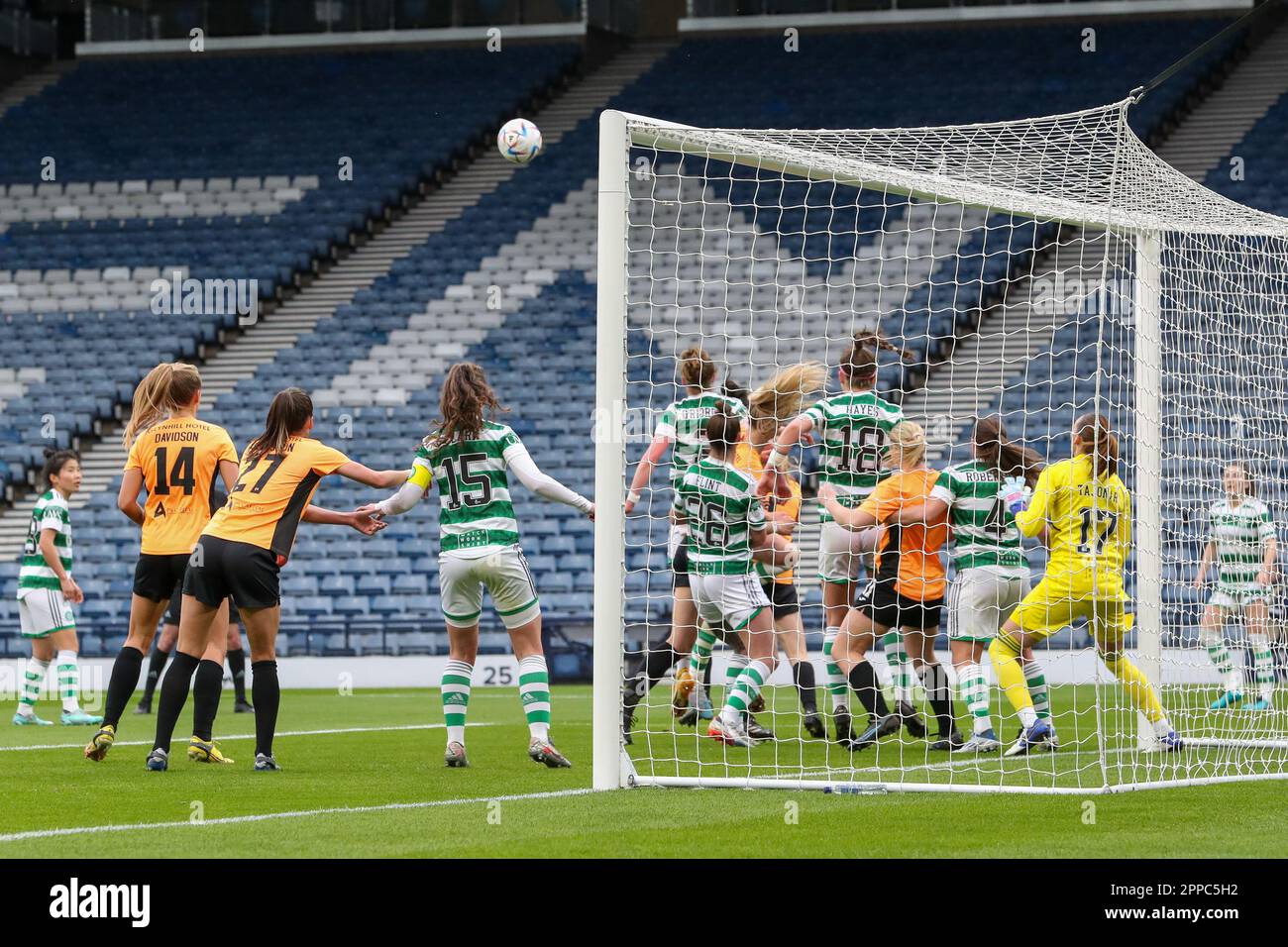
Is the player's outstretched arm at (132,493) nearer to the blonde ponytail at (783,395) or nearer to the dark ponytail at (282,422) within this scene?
the dark ponytail at (282,422)

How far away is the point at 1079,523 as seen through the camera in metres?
9.48

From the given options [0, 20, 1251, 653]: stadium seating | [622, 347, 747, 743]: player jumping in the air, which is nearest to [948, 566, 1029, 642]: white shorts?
[622, 347, 747, 743]: player jumping in the air

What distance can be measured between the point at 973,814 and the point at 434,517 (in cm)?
1581

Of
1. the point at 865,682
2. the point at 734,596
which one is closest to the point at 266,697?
the point at 734,596

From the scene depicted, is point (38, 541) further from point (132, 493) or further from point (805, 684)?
point (805, 684)

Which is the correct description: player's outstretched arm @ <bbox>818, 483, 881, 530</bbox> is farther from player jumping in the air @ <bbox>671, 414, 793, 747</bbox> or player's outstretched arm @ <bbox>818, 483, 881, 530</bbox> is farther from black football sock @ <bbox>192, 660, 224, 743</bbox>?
black football sock @ <bbox>192, 660, 224, 743</bbox>

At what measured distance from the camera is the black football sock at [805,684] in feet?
34.9

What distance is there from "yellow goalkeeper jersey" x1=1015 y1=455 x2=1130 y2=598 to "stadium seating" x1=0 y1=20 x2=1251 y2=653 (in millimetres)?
10378

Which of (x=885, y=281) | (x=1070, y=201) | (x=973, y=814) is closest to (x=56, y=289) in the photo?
(x=885, y=281)

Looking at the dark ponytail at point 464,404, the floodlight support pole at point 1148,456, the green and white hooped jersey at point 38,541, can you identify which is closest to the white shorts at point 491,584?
the dark ponytail at point 464,404

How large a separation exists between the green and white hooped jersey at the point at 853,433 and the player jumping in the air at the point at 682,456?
1.65 ft

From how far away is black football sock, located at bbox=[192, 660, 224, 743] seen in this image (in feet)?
31.4
